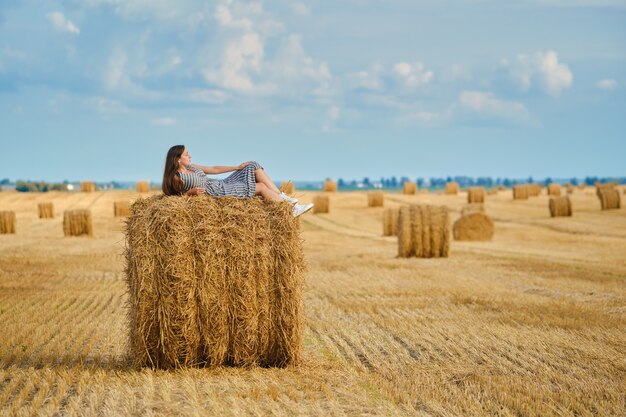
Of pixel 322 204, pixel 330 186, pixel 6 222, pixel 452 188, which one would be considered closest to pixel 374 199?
pixel 322 204

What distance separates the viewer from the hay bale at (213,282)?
9.03 metres

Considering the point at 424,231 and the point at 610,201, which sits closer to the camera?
the point at 424,231

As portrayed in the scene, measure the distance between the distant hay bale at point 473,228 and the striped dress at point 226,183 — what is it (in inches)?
875

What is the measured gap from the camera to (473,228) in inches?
1228

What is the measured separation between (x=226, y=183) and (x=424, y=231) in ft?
48.1

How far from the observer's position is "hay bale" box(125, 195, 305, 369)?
903 centimetres

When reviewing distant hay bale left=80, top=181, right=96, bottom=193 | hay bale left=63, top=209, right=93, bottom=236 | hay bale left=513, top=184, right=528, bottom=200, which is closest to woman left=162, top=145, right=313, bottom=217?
hay bale left=63, top=209, right=93, bottom=236

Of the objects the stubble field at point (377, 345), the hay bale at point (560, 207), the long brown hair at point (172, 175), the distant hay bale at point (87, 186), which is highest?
the distant hay bale at point (87, 186)

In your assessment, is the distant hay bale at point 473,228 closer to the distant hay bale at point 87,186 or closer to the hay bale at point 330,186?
the hay bale at point 330,186

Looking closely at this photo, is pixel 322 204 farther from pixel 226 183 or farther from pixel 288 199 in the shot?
pixel 226 183

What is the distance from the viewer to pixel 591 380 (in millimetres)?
8703

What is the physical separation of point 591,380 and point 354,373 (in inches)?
93.1

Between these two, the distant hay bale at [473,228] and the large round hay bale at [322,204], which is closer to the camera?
the distant hay bale at [473,228]

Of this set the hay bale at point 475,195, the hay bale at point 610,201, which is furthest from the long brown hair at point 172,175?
the hay bale at point 475,195
